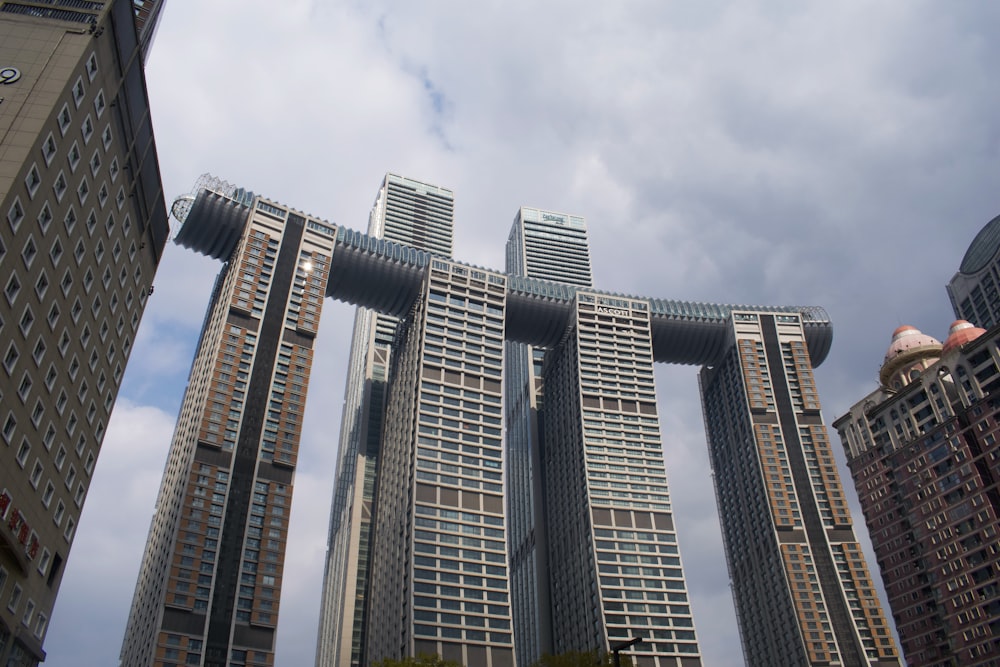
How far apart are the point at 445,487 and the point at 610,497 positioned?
113 feet

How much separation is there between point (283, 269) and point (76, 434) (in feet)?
282

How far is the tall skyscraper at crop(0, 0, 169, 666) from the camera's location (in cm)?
6125

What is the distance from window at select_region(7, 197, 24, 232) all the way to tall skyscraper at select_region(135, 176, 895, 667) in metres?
74.4

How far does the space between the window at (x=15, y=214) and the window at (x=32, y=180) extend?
168 cm

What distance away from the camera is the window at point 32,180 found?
6094cm

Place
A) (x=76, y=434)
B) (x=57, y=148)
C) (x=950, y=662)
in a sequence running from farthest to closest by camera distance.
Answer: (x=950, y=662), (x=76, y=434), (x=57, y=148)

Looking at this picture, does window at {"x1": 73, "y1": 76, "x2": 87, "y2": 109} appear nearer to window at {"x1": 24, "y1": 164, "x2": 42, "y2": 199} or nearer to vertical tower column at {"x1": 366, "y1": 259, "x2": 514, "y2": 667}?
window at {"x1": 24, "y1": 164, "x2": 42, "y2": 199}

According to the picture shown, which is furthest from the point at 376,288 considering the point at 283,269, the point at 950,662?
the point at 950,662

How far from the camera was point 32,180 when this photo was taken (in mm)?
61656

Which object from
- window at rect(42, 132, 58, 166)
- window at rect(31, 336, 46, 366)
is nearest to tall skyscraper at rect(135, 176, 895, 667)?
window at rect(31, 336, 46, 366)

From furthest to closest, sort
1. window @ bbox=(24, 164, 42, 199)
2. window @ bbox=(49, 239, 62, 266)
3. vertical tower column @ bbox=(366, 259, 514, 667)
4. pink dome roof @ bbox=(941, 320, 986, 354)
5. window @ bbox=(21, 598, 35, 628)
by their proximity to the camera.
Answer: pink dome roof @ bbox=(941, 320, 986, 354) → vertical tower column @ bbox=(366, 259, 514, 667) → window @ bbox=(21, 598, 35, 628) → window @ bbox=(49, 239, 62, 266) → window @ bbox=(24, 164, 42, 199)

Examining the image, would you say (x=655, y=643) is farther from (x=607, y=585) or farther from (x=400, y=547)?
(x=400, y=547)

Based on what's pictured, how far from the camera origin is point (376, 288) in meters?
176

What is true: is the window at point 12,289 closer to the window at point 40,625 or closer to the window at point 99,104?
the window at point 99,104
